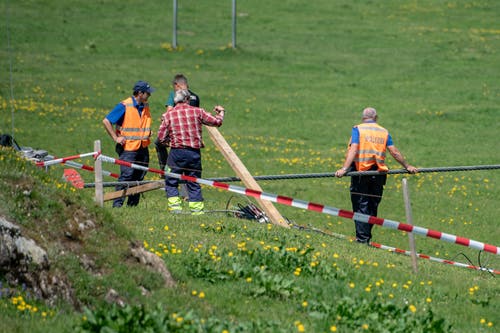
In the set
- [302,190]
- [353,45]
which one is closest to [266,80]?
[353,45]

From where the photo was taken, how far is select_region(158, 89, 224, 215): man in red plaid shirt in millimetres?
13234

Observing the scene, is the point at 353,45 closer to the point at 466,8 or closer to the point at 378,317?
the point at 466,8

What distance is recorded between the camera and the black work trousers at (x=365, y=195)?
13758 mm

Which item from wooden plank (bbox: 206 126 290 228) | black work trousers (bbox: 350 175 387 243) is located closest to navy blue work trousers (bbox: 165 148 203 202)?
wooden plank (bbox: 206 126 290 228)

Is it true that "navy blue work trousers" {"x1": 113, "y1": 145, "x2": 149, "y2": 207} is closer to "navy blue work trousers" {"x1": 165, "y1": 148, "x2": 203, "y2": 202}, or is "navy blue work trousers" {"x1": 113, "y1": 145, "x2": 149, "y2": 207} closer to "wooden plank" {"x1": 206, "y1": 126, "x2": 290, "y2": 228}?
"wooden plank" {"x1": 206, "y1": 126, "x2": 290, "y2": 228}

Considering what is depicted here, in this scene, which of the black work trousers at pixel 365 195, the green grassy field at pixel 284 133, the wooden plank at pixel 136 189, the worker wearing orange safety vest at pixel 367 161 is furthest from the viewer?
the wooden plank at pixel 136 189

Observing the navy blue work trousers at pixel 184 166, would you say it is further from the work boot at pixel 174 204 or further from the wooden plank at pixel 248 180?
the wooden plank at pixel 248 180

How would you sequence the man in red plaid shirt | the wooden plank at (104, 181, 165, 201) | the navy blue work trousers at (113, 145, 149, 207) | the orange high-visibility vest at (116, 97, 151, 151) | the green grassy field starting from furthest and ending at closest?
1. the orange high-visibility vest at (116, 97, 151, 151)
2. the navy blue work trousers at (113, 145, 149, 207)
3. the wooden plank at (104, 181, 165, 201)
4. the man in red plaid shirt
5. the green grassy field

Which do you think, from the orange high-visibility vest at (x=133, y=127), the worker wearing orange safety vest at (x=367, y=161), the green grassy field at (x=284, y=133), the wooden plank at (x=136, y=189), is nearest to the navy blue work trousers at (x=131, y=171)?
the orange high-visibility vest at (x=133, y=127)

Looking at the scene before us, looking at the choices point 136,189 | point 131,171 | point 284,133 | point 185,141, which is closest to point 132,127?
point 131,171

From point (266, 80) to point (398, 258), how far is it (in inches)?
937

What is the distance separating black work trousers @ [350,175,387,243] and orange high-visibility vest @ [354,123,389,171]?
18 cm

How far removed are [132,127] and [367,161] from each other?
3606mm

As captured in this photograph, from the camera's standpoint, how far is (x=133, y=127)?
14688 mm
